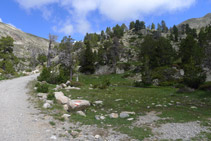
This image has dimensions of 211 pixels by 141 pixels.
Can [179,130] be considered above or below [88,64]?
below

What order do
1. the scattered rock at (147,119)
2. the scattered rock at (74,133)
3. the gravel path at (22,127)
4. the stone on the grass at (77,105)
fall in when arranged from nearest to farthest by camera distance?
the gravel path at (22,127), the scattered rock at (74,133), the scattered rock at (147,119), the stone on the grass at (77,105)

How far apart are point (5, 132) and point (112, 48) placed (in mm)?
54598

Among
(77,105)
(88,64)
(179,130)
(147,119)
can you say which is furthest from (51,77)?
(88,64)

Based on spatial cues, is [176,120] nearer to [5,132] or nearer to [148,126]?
[148,126]

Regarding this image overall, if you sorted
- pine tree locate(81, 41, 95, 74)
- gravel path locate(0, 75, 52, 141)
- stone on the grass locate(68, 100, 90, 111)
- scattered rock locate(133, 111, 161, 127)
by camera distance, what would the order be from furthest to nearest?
pine tree locate(81, 41, 95, 74), stone on the grass locate(68, 100, 90, 111), scattered rock locate(133, 111, 161, 127), gravel path locate(0, 75, 52, 141)

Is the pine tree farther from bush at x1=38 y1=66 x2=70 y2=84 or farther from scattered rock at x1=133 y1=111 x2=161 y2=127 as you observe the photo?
scattered rock at x1=133 y1=111 x2=161 y2=127

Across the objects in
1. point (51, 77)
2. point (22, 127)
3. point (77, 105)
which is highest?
point (51, 77)

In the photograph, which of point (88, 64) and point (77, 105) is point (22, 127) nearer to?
point (77, 105)

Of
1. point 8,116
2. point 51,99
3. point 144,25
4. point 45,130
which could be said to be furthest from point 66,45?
point 144,25

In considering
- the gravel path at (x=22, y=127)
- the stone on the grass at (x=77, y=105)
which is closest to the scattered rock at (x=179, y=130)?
the gravel path at (x=22, y=127)

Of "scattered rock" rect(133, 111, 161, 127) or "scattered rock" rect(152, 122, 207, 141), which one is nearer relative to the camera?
"scattered rock" rect(152, 122, 207, 141)

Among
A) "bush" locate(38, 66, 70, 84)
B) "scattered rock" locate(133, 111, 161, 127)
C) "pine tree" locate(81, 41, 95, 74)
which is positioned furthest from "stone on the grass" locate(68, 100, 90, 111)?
"pine tree" locate(81, 41, 95, 74)

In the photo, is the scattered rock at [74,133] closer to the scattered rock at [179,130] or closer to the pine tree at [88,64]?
the scattered rock at [179,130]

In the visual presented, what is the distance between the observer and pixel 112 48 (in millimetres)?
59469
